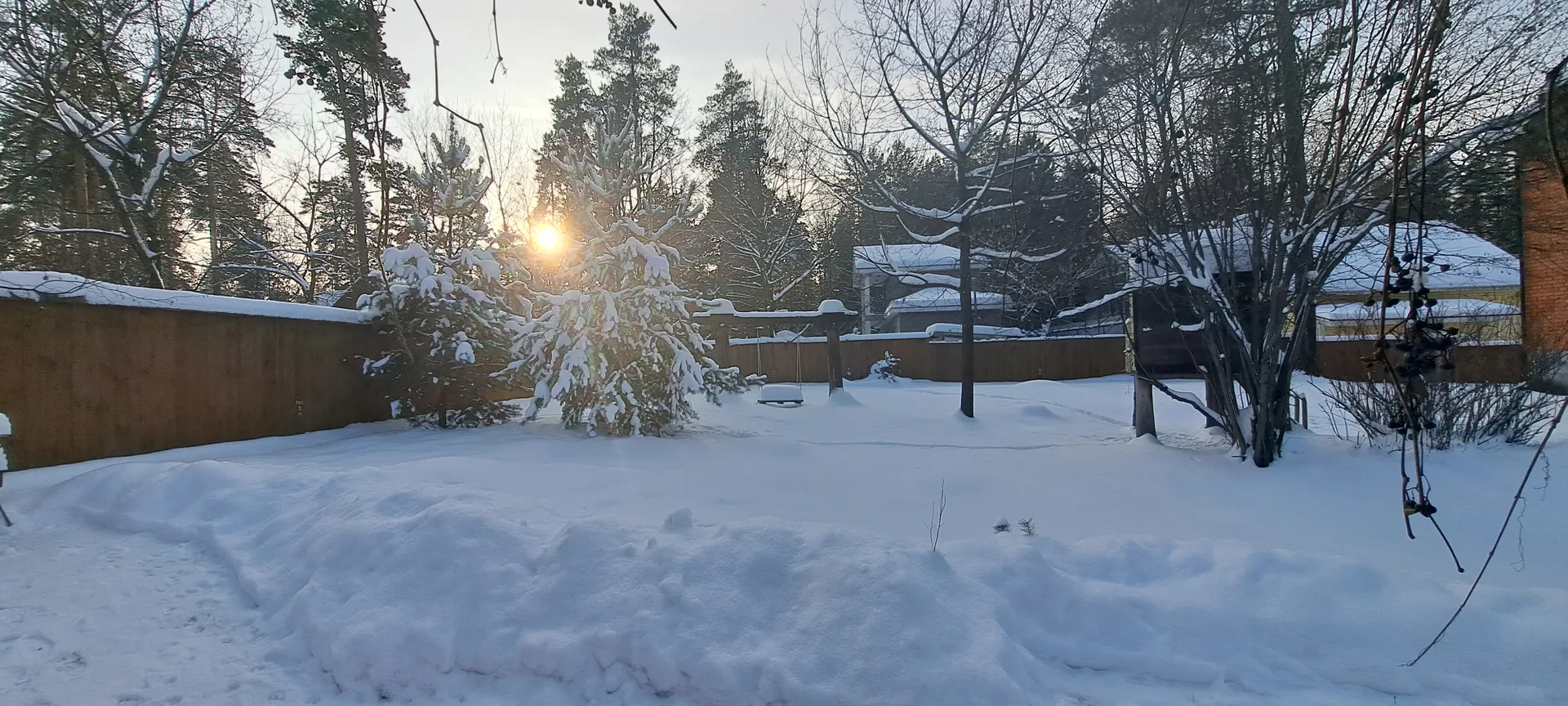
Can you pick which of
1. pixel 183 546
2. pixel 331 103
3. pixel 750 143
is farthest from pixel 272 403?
pixel 750 143

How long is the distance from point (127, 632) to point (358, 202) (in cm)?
1201

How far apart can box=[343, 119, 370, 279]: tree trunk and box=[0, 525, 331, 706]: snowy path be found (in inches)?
356

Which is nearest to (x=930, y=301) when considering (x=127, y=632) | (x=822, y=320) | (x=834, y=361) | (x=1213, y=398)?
(x=822, y=320)

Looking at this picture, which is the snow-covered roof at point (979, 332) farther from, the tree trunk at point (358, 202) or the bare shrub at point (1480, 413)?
the bare shrub at point (1480, 413)

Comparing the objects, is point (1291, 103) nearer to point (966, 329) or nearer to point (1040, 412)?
point (966, 329)

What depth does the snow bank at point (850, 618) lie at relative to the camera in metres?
2.89

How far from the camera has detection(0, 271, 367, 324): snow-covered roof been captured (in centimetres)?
675

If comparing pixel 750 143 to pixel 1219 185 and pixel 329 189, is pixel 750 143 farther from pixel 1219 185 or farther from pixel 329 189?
pixel 1219 185

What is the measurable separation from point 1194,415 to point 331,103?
54.0 ft

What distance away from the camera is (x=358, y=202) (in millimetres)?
13773

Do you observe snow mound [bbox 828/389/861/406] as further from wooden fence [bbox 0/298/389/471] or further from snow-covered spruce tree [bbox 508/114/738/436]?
wooden fence [bbox 0/298/389/471]

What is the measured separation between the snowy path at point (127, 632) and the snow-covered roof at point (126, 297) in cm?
328

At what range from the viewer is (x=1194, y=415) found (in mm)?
11305

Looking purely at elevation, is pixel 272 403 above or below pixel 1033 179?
below
